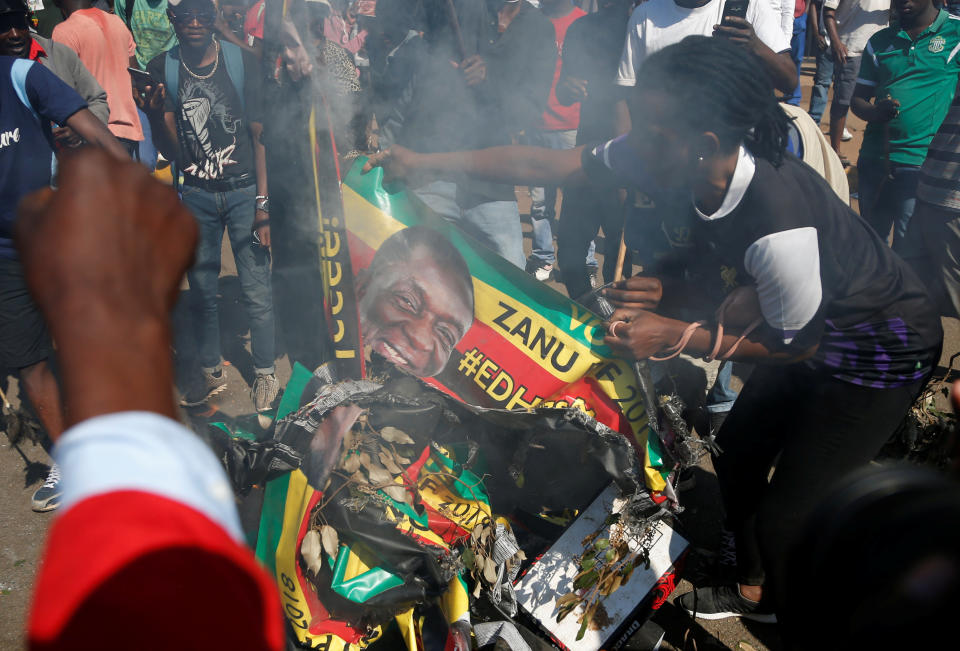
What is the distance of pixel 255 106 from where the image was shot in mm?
3490

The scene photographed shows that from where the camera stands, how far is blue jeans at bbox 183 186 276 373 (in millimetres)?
3643

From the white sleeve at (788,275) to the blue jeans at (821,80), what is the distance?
641 centimetres

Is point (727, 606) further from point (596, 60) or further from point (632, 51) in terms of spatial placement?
point (596, 60)

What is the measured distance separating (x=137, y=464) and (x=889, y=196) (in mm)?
5313

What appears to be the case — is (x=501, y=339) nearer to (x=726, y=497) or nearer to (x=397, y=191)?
(x=397, y=191)

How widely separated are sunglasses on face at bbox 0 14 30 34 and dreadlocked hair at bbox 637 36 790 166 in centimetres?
309

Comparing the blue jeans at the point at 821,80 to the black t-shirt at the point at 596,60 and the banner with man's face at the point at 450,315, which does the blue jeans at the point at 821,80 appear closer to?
the black t-shirt at the point at 596,60

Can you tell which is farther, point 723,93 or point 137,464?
point 723,93

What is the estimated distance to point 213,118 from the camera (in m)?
3.52

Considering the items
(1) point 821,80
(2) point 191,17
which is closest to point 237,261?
(2) point 191,17

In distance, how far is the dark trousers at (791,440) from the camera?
2211 mm

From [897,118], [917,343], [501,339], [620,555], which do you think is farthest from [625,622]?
[897,118]

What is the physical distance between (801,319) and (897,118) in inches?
134

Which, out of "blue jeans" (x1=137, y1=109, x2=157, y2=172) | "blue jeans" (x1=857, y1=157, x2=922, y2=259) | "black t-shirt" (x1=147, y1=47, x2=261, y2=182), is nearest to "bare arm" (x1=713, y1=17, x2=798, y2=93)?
"blue jeans" (x1=857, y1=157, x2=922, y2=259)
